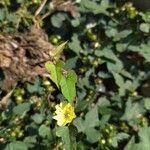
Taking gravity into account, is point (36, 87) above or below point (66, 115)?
above

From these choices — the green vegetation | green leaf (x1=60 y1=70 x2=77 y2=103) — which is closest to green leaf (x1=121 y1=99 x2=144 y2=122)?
the green vegetation

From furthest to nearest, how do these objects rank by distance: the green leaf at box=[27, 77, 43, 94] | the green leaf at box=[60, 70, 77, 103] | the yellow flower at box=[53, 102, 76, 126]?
the green leaf at box=[27, 77, 43, 94]
the yellow flower at box=[53, 102, 76, 126]
the green leaf at box=[60, 70, 77, 103]

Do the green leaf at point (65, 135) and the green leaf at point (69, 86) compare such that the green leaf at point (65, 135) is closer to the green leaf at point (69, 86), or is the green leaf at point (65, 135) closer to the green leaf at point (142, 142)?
the green leaf at point (69, 86)

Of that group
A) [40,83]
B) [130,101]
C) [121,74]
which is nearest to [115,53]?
[121,74]

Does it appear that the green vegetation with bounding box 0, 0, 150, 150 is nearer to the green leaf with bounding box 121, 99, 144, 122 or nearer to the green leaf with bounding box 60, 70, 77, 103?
the green leaf with bounding box 121, 99, 144, 122

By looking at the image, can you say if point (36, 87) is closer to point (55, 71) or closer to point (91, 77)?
point (91, 77)

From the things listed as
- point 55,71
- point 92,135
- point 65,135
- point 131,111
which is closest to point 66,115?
point 65,135

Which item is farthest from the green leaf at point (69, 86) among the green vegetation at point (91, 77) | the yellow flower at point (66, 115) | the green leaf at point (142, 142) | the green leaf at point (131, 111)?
the green leaf at point (131, 111)
